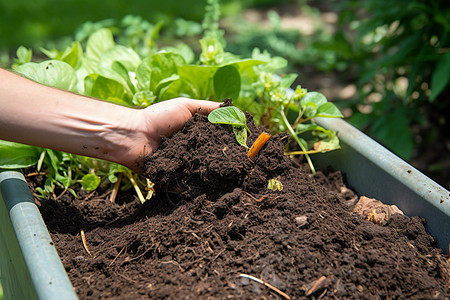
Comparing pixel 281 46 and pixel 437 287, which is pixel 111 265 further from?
pixel 281 46

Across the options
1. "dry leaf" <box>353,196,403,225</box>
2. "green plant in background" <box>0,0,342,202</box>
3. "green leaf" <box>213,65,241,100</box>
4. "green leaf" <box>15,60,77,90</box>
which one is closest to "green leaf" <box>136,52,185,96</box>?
"green plant in background" <box>0,0,342,202</box>

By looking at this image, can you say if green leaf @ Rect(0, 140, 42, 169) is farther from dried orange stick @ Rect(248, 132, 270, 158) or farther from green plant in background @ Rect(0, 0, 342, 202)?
dried orange stick @ Rect(248, 132, 270, 158)

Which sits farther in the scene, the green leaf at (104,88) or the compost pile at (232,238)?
the green leaf at (104,88)

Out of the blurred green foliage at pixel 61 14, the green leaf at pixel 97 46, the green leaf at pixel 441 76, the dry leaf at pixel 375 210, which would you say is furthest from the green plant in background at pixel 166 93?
the blurred green foliage at pixel 61 14

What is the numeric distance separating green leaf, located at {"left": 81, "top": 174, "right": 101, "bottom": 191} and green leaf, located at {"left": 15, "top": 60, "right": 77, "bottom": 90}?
424 millimetres

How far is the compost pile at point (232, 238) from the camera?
1.26m

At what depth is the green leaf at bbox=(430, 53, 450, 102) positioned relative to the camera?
7.98 feet

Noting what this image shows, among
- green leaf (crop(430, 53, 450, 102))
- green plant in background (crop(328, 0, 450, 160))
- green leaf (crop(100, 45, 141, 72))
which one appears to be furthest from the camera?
green plant in background (crop(328, 0, 450, 160))

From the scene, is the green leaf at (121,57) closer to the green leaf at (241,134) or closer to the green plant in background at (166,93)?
the green plant in background at (166,93)

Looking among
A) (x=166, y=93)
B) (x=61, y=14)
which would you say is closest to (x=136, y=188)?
(x=166, y=93)

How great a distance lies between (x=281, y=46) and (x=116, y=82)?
3.17 meters

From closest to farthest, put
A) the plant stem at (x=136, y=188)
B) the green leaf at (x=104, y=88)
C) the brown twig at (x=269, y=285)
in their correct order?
the brown twig at (x=269, y=285) → the plant stem at (x=136, y=188) → the green leaf at (x=104, y=88)

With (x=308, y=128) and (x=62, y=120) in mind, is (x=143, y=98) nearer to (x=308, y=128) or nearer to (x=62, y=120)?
(x=62, y=120)

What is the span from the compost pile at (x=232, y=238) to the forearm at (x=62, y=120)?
168mm
